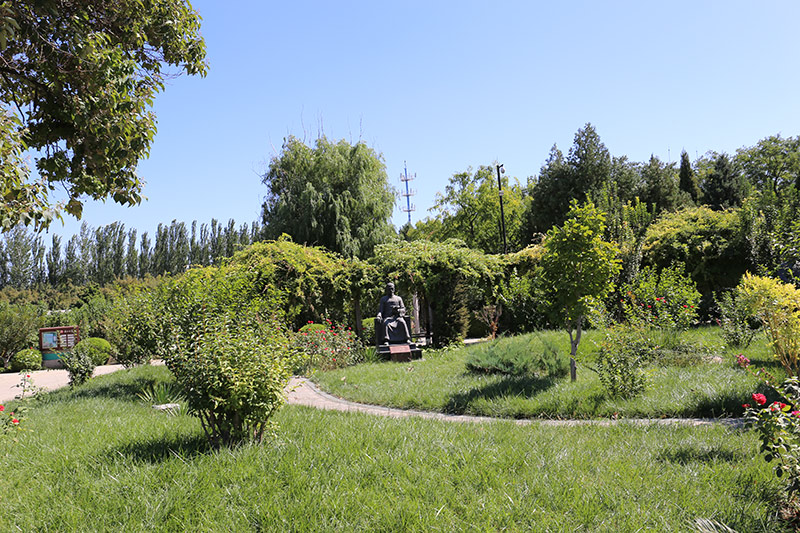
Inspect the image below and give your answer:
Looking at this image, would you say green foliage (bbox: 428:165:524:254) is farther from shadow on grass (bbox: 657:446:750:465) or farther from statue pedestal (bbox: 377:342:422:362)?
shadow on grass (bbox: 657:446:750:465)

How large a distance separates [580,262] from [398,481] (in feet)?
14.8

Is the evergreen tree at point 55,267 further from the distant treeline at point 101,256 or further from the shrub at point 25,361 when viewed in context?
the shrub at point 25,361

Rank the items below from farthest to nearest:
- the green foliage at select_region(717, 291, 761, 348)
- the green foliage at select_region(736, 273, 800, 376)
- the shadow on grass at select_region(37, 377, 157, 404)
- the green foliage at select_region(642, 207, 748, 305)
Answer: the green foliage at select_region(642, 207, 748, 305), the green foliage at select_region(717, 291, 761, 348), the shadow on grass at select_region(37, 377, 157, 404), the green foliage at select_region(736, 273, 800, 376)

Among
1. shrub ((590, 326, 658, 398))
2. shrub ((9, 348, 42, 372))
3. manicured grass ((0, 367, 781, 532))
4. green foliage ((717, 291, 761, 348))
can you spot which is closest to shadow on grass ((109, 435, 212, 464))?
manicured grass ((0, 367, 781, 532))

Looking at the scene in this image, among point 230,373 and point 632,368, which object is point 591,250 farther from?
point 230,373

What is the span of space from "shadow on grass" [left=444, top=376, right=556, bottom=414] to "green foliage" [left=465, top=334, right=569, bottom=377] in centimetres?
45

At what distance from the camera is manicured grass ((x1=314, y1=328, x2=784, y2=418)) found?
5.29m

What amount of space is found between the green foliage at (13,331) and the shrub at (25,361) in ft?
3.39

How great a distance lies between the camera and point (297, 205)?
22.4 m

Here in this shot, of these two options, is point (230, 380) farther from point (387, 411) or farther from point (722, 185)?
point (722, 185)

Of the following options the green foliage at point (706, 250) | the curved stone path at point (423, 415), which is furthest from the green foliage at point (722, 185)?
the curved stone path at point (423, 415)

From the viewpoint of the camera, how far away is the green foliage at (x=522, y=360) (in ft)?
24.2

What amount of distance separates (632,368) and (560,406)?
1.02m

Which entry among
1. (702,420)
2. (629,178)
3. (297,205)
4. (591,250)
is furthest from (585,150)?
(702,420)
